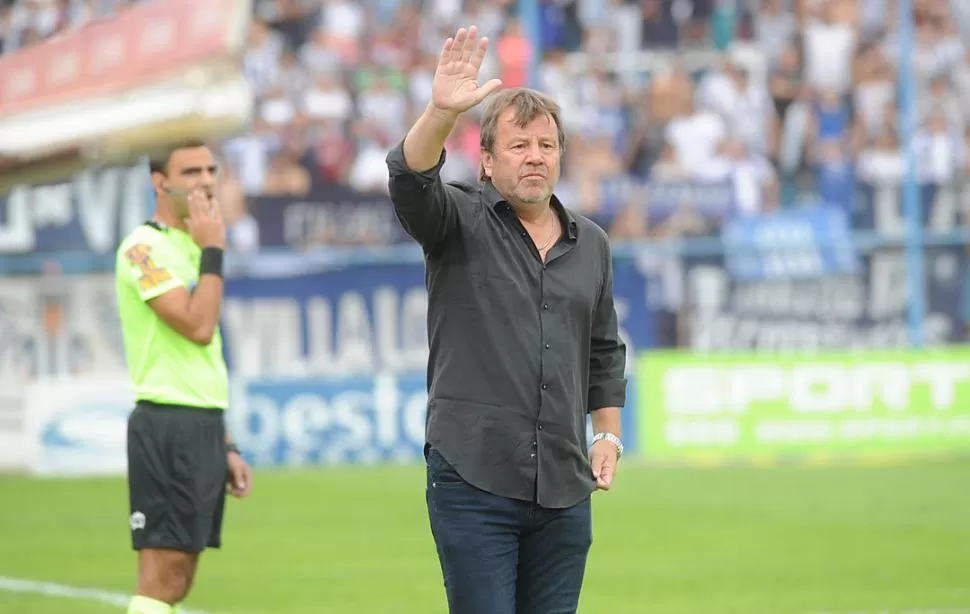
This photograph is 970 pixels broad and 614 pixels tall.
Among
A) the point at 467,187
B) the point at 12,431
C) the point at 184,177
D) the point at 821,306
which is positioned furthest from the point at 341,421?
the point at 467,187

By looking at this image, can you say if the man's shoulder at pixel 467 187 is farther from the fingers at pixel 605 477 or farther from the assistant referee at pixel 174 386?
the assistant referee at pixel 174 386

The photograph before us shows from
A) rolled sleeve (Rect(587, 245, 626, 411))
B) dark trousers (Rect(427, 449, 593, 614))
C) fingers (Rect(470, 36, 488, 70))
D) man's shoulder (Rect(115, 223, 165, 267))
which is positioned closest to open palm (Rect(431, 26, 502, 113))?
fingers (Rect(470, 36, 488, 70))

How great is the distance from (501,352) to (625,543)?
8104 millimetres

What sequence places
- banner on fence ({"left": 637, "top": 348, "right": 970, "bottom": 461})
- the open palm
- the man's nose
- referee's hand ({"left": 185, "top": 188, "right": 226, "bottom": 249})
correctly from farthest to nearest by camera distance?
1. banner on fence ({"left": 637, "top": 348, "right": 970, "bottom": 461})
2. referee's hand ({"left": 185, "top": 188, "right": 226, "bottom": 249})
3. the man's nose
4. the open palm

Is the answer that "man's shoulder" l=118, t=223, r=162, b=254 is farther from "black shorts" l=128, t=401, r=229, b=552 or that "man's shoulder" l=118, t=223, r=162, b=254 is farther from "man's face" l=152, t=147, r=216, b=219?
"black shorts" l=128, t=401, r=229, b=552

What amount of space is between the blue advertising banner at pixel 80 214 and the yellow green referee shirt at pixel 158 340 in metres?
12.0

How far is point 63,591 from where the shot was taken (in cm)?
1080

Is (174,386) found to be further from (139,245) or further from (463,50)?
(463,50)

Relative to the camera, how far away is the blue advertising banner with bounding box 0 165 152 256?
18.7 m

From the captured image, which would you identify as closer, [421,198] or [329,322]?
[421,198]

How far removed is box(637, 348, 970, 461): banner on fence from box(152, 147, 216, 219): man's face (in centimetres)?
1295

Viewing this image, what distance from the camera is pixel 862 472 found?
721 inches

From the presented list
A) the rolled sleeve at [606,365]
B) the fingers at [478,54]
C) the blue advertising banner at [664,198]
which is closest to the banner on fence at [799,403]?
the blue advertising banner at [664,198]

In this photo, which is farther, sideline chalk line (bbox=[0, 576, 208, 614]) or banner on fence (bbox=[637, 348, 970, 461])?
banner on fence (bbox=[637, 348, 970, 461])
